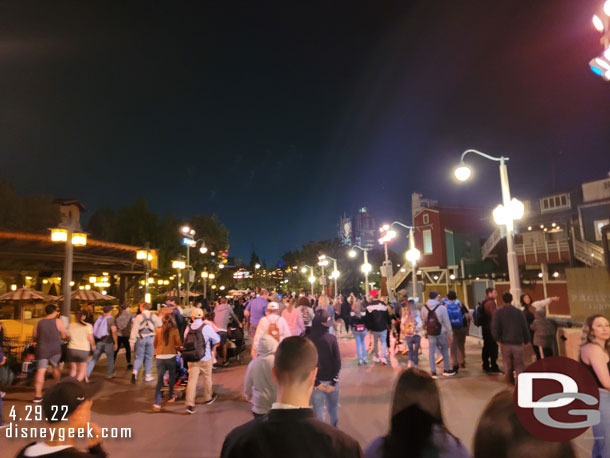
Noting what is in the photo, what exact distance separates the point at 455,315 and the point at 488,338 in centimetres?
99

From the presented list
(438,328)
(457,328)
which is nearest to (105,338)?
(438,328)

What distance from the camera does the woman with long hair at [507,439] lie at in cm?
192

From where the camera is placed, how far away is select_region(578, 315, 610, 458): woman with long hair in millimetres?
3682

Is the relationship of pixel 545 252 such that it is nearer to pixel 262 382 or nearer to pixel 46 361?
pixel 262 382

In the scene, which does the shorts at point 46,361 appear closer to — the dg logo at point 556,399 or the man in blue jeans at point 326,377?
the man in blue jeans at point 326,377

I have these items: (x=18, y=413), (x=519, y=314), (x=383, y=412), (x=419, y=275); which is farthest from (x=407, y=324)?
(x=419, y=275)

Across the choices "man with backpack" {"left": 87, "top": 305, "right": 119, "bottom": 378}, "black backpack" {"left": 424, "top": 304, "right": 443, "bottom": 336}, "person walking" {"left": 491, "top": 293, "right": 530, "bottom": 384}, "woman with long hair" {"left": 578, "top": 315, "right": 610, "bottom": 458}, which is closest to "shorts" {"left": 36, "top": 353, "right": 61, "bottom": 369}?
"man with backpack" {"left": 87, "top": 305, "right": 119, "bottom": 378}

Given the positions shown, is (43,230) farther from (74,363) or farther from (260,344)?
(260,344)

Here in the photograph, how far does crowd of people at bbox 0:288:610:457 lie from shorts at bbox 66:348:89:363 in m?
0.02

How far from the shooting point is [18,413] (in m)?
7.20

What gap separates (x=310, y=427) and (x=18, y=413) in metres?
8.20

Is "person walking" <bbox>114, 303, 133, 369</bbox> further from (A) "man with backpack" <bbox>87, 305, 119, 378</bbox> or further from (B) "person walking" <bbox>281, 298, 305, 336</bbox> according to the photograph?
(B) "person walking" <bbox>281, 298, 305, 336</bbox>

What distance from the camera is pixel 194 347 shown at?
7.20 m

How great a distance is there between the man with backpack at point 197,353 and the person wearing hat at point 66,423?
4626 mm
